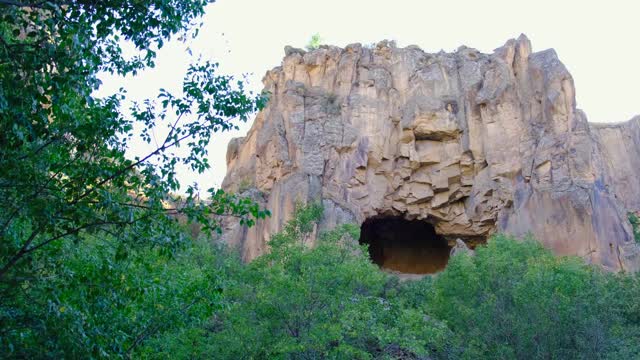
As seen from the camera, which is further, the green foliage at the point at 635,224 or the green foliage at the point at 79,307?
the green foliage at the point at 635,224

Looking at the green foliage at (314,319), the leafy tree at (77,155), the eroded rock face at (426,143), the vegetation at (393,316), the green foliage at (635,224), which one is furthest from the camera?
the green foliage at (635,224)

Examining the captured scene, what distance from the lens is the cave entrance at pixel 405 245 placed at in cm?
4831

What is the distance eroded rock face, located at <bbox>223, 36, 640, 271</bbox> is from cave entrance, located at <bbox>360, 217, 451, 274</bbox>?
4.18m

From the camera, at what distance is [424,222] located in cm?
4856

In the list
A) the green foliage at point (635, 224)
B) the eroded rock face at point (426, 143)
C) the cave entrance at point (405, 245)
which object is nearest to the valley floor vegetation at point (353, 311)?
the eroded rock face at point (426, 143)

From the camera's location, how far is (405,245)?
4934 cm

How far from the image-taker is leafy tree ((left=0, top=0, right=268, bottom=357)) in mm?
8953

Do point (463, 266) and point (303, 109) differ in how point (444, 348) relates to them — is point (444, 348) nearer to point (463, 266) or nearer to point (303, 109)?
point (463, 266)

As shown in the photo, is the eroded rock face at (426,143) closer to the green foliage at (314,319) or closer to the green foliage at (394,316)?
the green foliage at (394,316)

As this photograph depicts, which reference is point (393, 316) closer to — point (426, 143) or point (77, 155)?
point (77, 155)

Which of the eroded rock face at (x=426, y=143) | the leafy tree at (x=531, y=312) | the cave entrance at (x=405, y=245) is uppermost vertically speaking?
the eroded rock face at (x=426, y=143)

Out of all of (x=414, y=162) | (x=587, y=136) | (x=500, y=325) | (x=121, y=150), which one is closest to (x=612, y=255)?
(x=587, y=136)

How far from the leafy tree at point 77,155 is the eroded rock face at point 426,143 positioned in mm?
27797

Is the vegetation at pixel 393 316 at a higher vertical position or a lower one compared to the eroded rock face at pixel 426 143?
lower
